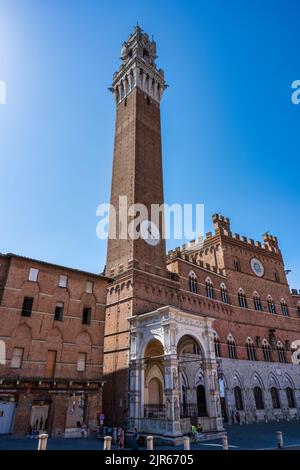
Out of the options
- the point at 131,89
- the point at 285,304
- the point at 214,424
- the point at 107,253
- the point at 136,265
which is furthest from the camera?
the point at 285,304

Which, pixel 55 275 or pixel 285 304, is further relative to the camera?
pixel 285 304

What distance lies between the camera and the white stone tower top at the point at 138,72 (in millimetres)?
38562

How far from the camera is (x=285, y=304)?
136ft

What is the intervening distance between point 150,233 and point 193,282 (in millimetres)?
7330

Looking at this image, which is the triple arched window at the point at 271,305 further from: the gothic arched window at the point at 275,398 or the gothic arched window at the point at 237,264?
the gothic arched window at the point at 275,398

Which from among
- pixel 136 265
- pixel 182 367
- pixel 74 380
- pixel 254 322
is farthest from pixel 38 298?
pixel 254 322

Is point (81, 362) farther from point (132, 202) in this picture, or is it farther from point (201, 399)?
point (132, 202)

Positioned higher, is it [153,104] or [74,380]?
[153,104]

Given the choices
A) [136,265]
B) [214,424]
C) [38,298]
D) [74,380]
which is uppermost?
[136,265]

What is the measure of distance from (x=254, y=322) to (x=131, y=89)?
32.6m

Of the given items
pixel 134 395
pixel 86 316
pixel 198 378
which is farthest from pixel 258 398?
→ pixel 86 316

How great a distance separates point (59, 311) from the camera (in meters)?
22.1

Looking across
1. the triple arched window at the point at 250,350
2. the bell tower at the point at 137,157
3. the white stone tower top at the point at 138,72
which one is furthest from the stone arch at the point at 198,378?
the white stone tower top at the point at 138,72
